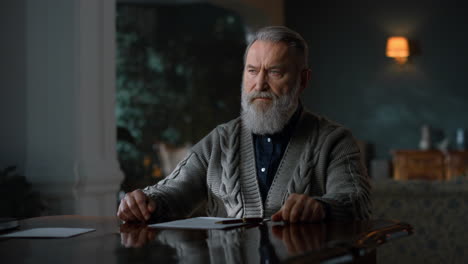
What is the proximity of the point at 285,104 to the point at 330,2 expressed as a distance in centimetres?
723

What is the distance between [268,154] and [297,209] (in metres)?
0.70

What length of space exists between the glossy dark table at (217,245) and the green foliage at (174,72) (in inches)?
277

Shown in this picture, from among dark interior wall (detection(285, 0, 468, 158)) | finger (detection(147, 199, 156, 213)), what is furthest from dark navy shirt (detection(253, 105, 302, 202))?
dark interior wall (detection(285, 0, 468, 158))

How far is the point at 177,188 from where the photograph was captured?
2.22m

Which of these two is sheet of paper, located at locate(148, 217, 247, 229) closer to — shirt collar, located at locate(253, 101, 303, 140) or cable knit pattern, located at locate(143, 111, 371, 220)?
cable knit pattern, located at locate(143, 111, 371, 220)

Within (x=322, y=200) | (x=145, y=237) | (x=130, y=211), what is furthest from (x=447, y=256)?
(x=145, y=237)

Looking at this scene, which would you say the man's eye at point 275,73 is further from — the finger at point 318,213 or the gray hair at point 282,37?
the finger at point 318,213

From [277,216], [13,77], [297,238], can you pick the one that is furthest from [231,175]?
[13,77]

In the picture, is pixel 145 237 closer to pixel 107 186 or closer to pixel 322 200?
pixel 322 200

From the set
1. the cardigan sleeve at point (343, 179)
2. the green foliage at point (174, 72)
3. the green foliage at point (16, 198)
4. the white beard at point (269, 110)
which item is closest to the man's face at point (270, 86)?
the white beard at point (269, 110)

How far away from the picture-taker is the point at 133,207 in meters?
1.83

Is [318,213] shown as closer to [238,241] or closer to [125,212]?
[238,241]

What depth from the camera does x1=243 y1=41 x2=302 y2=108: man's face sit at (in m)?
2.23

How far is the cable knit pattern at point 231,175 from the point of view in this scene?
2.24 metres
